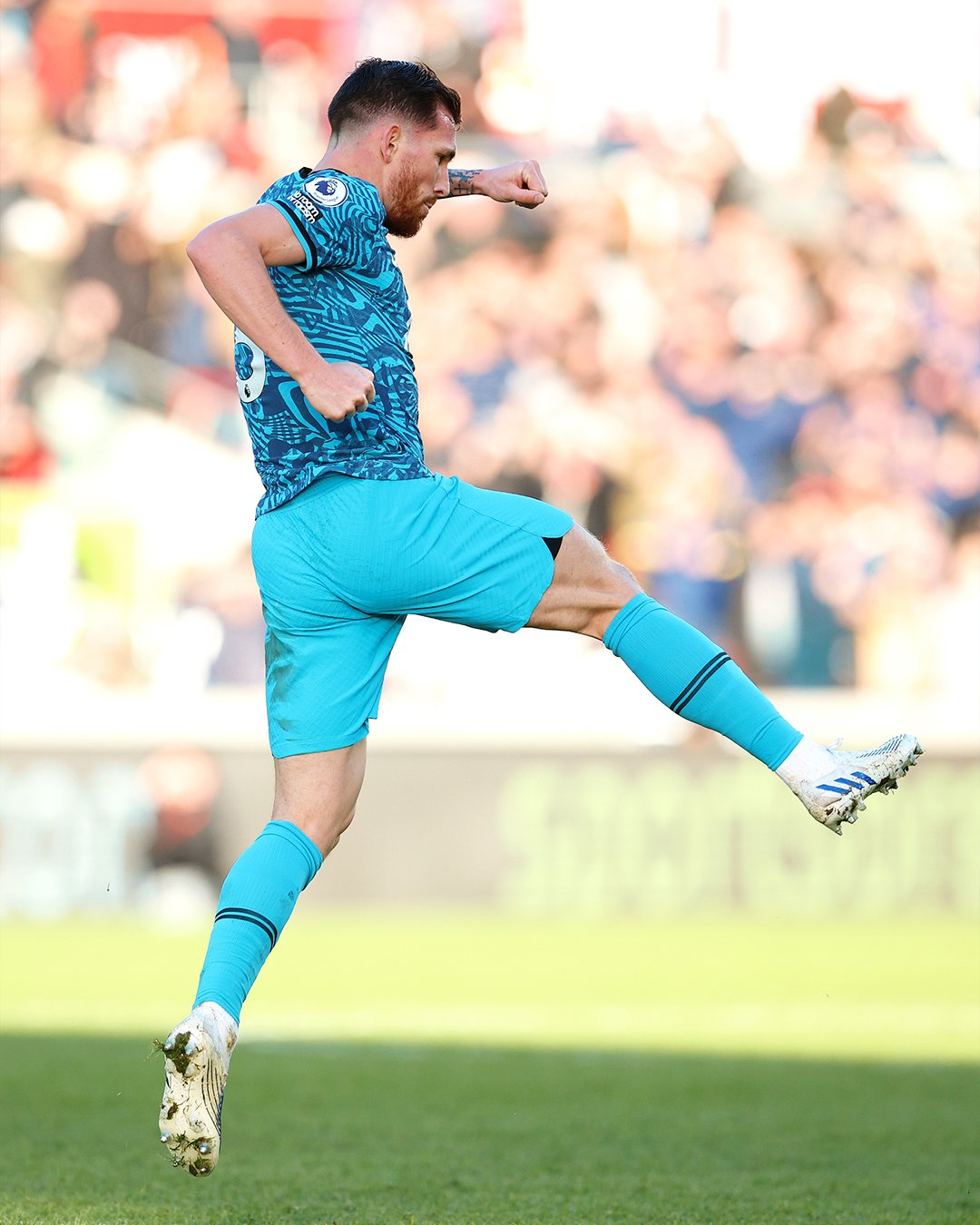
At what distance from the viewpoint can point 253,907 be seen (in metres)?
3.42

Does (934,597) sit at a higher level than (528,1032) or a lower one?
higher

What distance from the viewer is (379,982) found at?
27.1 feet

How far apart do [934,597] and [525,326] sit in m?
3.52

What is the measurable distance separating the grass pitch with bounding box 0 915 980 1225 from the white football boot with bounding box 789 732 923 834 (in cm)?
82

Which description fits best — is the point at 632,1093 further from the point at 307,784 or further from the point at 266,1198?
the point at 307,784

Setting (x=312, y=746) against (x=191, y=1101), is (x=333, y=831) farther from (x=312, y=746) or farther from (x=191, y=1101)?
(x=191, y=1101)

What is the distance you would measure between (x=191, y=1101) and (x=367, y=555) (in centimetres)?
103

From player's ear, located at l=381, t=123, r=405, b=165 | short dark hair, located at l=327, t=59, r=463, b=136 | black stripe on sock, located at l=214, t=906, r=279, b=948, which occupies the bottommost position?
black stripe on sock, located at l=214, t=906, r=279, b=948

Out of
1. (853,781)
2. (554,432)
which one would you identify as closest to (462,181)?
(853,781)

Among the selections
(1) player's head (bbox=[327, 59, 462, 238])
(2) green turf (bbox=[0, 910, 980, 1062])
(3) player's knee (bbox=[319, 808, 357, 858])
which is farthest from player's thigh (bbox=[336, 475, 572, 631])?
(2) green turf (bbox=[0, 910, 980, 1062])

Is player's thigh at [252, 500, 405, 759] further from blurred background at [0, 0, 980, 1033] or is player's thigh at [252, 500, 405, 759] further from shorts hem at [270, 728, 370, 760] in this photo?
blurred background at [0, 0, 980, 1033]

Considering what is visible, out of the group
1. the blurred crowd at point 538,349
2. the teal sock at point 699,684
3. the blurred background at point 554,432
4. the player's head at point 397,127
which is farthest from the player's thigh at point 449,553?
the blurred crowd at point 538,349

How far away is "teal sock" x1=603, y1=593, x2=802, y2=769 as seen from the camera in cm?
352

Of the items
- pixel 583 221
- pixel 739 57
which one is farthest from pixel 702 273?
pixel 739 57
